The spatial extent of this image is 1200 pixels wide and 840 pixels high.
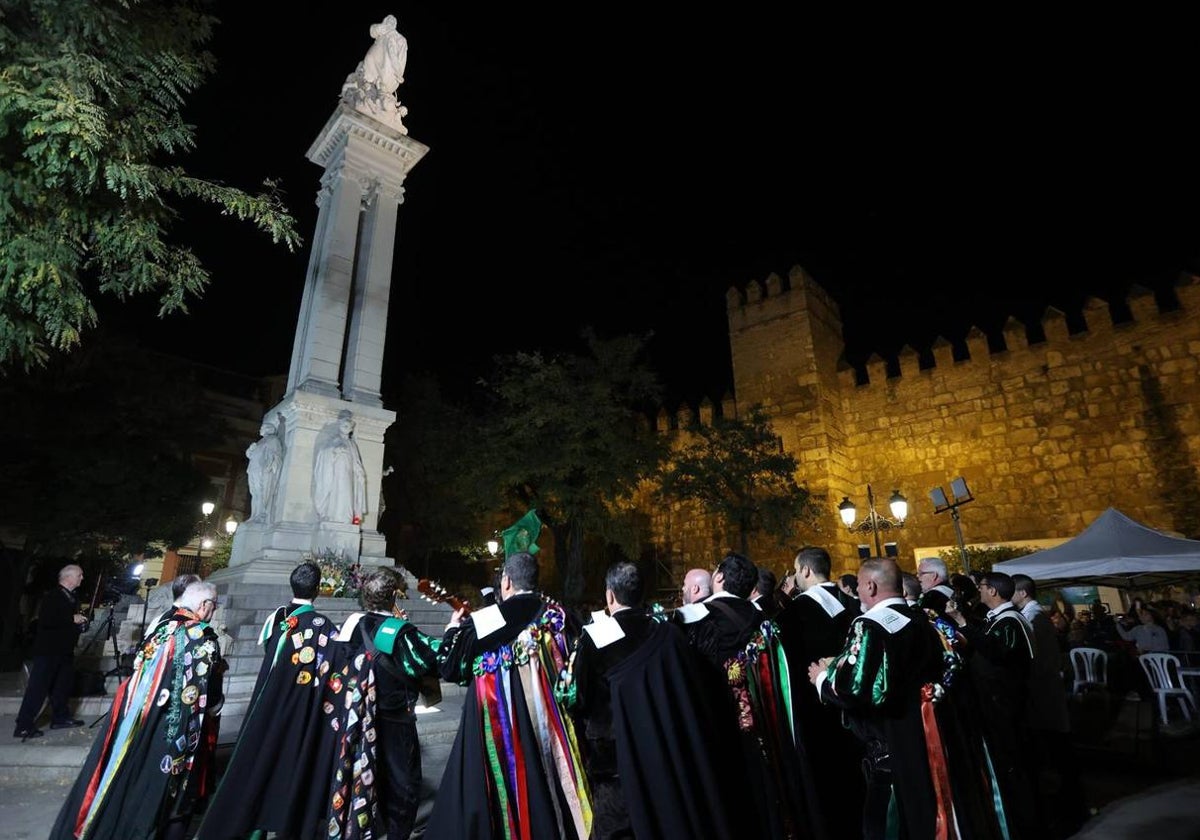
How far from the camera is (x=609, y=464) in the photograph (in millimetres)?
19703

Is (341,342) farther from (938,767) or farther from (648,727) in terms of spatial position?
(938,767)

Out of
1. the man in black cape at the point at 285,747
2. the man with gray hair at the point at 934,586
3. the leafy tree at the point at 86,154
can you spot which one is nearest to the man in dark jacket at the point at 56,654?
the leafy tree at the point at 86,154

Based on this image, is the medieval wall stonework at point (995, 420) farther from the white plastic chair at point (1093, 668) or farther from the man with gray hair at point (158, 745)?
the man with gray hair at point (158, 745)

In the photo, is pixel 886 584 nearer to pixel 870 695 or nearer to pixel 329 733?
pixel 870 695

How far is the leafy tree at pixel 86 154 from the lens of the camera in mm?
4586

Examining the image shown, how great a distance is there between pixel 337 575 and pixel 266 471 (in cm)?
264

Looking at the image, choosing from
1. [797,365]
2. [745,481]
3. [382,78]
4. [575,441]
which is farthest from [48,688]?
[797,365]

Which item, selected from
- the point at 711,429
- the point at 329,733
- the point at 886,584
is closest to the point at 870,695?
the point at 886,584

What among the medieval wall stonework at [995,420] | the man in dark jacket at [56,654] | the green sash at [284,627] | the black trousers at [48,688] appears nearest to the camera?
the green sash at [284,627]

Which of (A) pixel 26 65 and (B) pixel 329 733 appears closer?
(B) pixel 329 733

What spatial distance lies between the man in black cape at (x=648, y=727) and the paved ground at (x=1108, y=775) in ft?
6.79

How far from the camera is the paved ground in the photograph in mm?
4297

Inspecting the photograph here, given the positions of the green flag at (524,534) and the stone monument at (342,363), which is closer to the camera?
the green flag at (524,534)

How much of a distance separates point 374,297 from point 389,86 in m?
4.79
